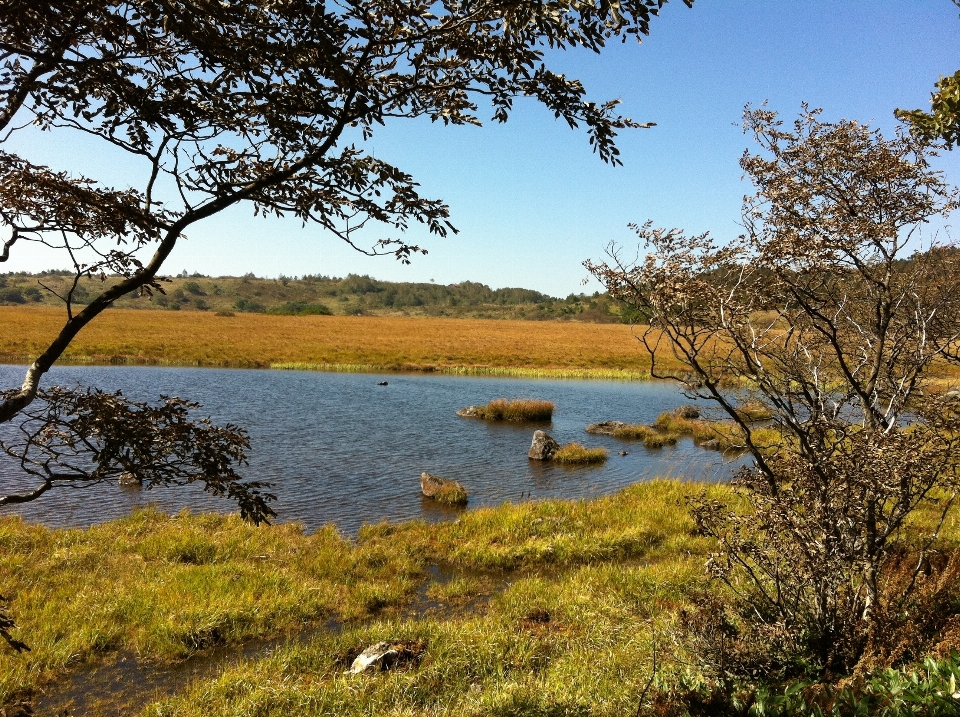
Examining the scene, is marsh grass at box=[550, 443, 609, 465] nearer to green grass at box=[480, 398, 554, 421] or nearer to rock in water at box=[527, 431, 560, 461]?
rock in water at box=[527, 431, 560, 461]

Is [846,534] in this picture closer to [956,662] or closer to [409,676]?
[956,662]

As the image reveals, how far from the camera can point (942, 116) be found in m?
7.34

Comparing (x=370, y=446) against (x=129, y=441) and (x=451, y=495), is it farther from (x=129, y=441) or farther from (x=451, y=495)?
(x=129, y=441)

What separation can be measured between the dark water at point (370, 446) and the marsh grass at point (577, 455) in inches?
28.8

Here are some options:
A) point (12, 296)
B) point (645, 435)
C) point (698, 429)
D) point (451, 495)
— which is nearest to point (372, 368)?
point (645, 435)

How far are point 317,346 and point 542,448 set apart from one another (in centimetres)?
4630

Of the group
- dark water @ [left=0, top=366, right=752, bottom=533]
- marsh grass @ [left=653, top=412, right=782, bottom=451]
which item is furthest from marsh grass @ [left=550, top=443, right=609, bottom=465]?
marsh grass @ [left=653, top=412, right=782, bottom=451]

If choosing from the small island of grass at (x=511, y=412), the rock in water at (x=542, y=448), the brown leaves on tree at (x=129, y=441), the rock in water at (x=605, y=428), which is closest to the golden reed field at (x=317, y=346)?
the small island of grass at (x=511, y=412)

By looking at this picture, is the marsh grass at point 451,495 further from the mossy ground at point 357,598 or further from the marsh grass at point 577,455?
the marsh grass at point 577,455

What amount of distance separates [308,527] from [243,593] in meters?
4.35

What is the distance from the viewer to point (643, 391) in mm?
50312

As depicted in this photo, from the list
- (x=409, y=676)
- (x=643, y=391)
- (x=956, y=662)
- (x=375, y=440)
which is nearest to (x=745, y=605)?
(x=956, y=662)

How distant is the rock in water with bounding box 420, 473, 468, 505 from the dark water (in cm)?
37

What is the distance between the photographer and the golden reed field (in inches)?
2170
